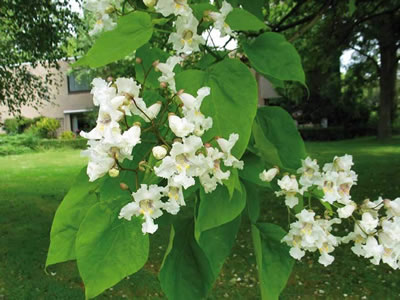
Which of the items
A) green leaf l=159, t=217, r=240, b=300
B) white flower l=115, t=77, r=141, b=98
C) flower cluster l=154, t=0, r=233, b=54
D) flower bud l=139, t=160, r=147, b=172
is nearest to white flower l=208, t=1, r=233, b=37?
flower cluster l=154, t=0, r=233, b=54

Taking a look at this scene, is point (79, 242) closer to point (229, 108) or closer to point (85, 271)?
point (85, 271)

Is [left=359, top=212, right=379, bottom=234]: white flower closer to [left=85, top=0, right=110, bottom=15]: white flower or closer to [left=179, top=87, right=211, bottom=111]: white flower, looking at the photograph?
[left=179, top=87, right=211, bottom=111]: white flower

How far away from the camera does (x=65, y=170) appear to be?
13.8 m

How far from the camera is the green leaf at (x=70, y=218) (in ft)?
3.07

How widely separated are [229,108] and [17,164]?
1655cm

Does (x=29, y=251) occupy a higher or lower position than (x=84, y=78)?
lower

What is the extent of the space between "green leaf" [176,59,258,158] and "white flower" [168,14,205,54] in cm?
6

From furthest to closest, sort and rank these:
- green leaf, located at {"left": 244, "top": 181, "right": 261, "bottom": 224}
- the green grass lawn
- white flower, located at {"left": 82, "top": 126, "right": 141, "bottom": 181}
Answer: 1. the green grass lawn
2. green leaf, located at {"left": 244, "top": 181, "right": 261, "bottom": 224}
3. white flower, located at {"left": 82, "top": 126, "right": 141, "bottom": 181}

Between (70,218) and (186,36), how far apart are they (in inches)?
19.0

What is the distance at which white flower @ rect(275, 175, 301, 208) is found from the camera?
1.05 meters

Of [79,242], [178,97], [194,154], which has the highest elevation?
[178,97]

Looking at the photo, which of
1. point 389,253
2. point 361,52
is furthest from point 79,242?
point 361,52

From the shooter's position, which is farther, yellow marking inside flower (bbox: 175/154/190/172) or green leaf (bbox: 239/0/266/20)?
green leaf (bbox: 239/0/266/20)

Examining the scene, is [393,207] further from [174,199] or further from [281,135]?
[174,199]
